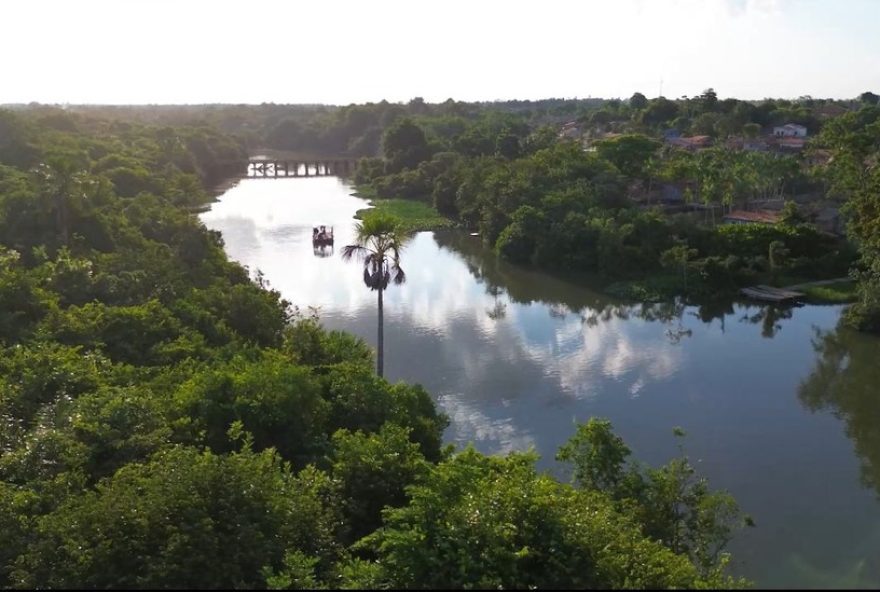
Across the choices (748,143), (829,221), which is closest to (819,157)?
(748,143)

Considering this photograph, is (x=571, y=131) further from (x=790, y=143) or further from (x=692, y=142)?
(x=790, y=143)

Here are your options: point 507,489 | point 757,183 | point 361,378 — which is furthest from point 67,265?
point 757,183

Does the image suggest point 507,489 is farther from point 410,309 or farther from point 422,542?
point 410,309

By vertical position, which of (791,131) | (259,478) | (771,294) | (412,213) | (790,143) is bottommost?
(771,294)

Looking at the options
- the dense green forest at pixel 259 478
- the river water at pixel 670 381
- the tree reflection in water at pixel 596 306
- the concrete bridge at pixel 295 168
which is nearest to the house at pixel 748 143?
the river water at pixel 670 381

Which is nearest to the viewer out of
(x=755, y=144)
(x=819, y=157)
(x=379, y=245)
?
(x=379, y=245)
